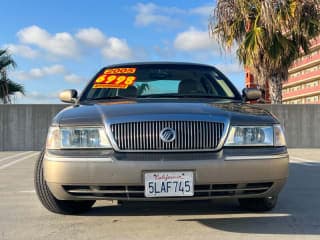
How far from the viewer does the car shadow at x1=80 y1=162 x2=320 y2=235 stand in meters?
4.03

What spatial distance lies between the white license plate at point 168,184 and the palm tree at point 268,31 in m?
12.5

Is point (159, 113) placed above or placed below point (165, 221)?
above

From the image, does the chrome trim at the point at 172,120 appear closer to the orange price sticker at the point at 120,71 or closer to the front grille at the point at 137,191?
the front grille at the point at 137,191

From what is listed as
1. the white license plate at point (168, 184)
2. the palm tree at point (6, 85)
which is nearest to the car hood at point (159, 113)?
the white license plate at point (168, 184)

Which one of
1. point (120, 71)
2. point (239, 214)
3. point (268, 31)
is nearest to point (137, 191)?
point (239, 214)

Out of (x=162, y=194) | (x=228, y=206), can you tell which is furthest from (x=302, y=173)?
(x=162, y=194)

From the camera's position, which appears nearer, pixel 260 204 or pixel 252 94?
pixel 260 204

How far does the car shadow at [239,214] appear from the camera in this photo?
4.03 m

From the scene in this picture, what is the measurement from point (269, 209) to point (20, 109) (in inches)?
470

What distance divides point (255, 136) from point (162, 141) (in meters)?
0.75

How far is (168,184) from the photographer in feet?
11.8

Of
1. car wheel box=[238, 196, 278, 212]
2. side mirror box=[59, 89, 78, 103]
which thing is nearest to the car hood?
car wheel box=[238, 196, 278, 212]

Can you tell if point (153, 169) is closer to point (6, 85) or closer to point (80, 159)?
point (80, 159)

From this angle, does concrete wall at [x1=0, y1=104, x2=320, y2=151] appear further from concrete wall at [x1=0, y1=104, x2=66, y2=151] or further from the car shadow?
the car shadow
